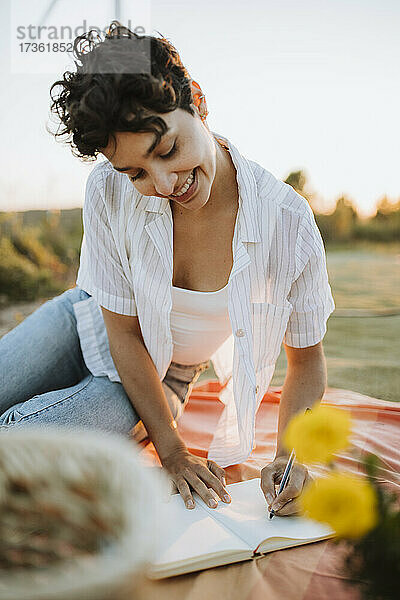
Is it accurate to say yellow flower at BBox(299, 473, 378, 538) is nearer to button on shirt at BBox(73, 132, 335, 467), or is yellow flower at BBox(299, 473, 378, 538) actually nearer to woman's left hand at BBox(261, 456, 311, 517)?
woman's left hand at BBox(261, 456, 311, 517)

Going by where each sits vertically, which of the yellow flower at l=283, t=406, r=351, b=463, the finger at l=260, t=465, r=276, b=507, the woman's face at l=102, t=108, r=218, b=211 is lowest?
the finger at l=260, t=465, r=276, b=507

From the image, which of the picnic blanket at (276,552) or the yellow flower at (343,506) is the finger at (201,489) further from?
the yellow flower at (343,506)

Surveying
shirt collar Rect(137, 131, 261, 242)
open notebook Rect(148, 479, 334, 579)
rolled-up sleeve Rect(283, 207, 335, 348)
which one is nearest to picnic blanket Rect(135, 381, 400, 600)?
open notebook Rect(148, 479, 334, 579)

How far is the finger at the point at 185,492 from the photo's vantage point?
0.91m

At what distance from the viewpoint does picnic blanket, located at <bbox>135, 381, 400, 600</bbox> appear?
724mm

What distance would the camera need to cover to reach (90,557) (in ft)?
1.57

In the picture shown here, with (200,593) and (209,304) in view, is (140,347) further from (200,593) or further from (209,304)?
(200,593)

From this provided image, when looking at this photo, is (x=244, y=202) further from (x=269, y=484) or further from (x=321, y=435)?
(x=321, y=435)

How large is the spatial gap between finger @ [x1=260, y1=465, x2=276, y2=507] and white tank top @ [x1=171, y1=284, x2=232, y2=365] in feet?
1.11

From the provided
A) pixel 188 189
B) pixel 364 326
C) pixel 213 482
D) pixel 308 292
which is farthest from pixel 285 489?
pixel 364 326

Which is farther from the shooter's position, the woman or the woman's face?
the woman

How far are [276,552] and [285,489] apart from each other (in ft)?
0.28

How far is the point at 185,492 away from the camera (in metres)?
0.93

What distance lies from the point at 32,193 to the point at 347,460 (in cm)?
198
